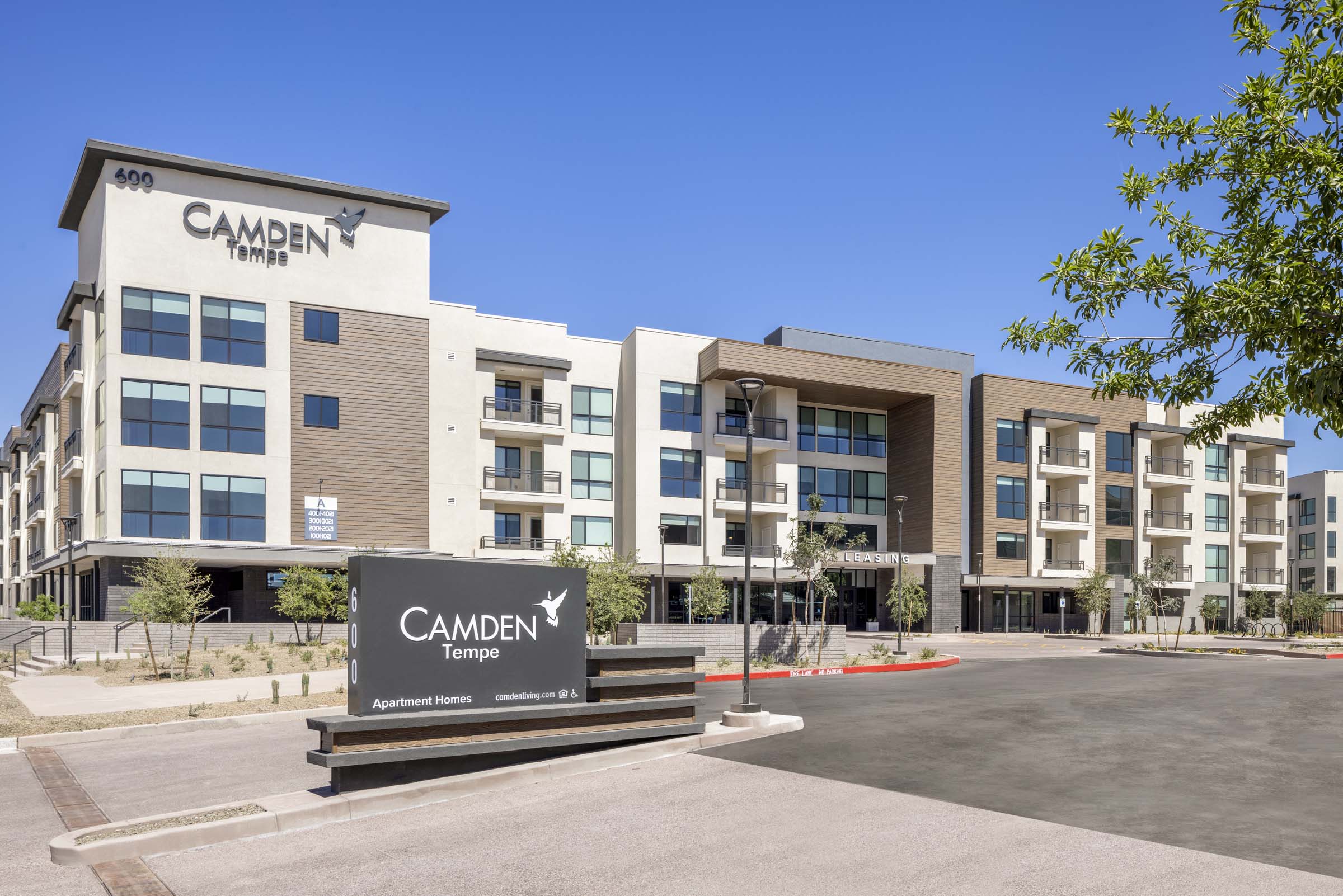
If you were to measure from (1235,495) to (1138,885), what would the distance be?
69.0 metres

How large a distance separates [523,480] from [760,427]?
12.9 m

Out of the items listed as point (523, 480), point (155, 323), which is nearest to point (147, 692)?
point (155, 323)

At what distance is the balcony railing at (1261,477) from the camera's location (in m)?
67.2

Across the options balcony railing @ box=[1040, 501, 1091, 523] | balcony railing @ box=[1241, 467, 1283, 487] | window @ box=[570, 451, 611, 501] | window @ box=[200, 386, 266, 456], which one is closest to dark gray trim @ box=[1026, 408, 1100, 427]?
balcony railing @ box=[1040, 501, 1091, 523]

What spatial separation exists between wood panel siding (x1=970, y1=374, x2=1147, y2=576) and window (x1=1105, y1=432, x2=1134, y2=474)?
57 cm

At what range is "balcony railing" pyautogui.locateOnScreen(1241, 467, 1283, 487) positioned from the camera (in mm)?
67250

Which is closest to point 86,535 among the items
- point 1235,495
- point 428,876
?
point 428,876

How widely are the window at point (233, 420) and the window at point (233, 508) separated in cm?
129

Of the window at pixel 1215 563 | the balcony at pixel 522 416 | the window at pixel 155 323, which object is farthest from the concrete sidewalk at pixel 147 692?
the window at pixel 1215 563

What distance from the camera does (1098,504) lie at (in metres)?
61.1

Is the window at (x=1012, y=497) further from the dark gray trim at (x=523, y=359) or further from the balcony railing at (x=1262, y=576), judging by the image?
the dark gray trim at (x=523, y=359)

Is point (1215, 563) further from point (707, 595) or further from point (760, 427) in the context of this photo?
point (707, 595)

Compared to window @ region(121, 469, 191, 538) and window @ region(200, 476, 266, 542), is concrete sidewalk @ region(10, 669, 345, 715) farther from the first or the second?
window @ region(200, 476, 266, 542)

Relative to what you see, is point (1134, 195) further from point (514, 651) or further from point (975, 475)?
point (975, 475)
